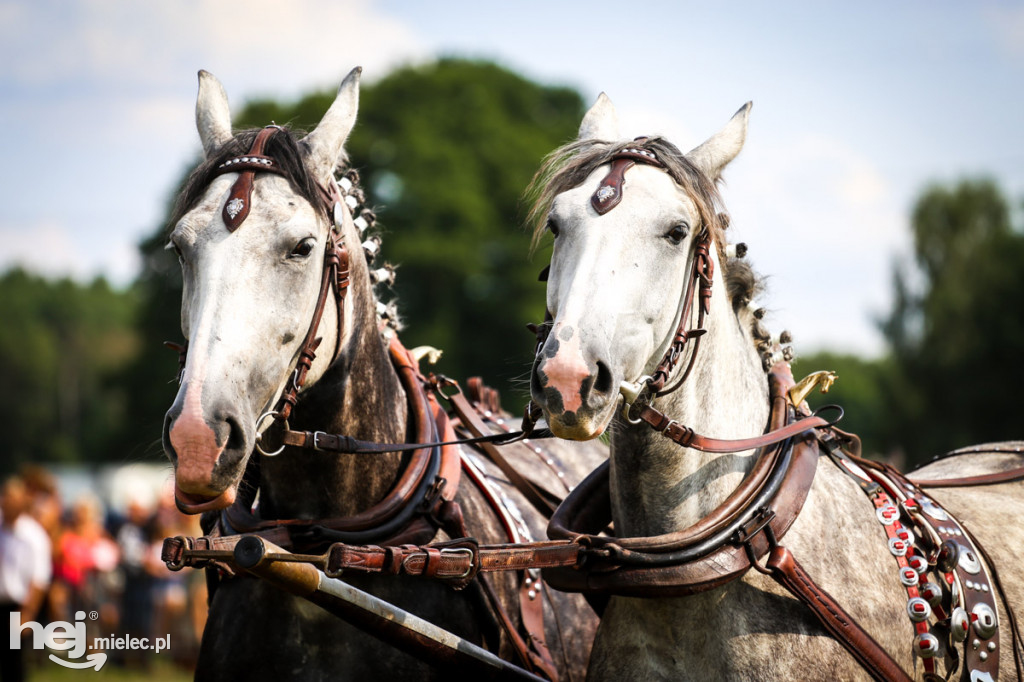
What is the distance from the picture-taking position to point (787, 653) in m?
3.22

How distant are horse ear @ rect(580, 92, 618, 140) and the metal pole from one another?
1.85 meters

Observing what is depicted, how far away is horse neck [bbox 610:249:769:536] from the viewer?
3404mm

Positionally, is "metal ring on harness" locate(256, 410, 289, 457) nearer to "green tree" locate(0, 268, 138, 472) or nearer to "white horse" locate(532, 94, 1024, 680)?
"white horse" locate(532, 94, 1024, 680)

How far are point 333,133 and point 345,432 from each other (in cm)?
111

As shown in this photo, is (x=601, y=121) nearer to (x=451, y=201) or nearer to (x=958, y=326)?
(x=451, y=201)

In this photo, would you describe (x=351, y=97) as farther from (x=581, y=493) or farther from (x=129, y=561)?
(x=129, y=561)

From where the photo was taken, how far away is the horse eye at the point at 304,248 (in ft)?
11.2

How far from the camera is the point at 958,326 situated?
1083 inches

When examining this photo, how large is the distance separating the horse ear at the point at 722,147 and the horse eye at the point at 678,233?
322 mm

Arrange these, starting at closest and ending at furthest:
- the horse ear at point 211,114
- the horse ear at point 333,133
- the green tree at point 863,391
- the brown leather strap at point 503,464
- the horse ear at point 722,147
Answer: the horse ear at point 722,147 < the horse ear at point 333,133 < the horse ear at point 211,114 < the brown leather strap at point 503,464 < the green tree at point 863,391

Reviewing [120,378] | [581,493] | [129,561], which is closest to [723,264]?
[581,493]

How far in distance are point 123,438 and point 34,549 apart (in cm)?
2431

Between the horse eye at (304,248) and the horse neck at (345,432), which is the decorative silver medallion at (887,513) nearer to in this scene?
the horse neck at (345,432)

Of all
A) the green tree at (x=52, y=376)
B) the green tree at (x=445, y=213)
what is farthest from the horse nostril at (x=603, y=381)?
the green tree at (x=52, y=376)
